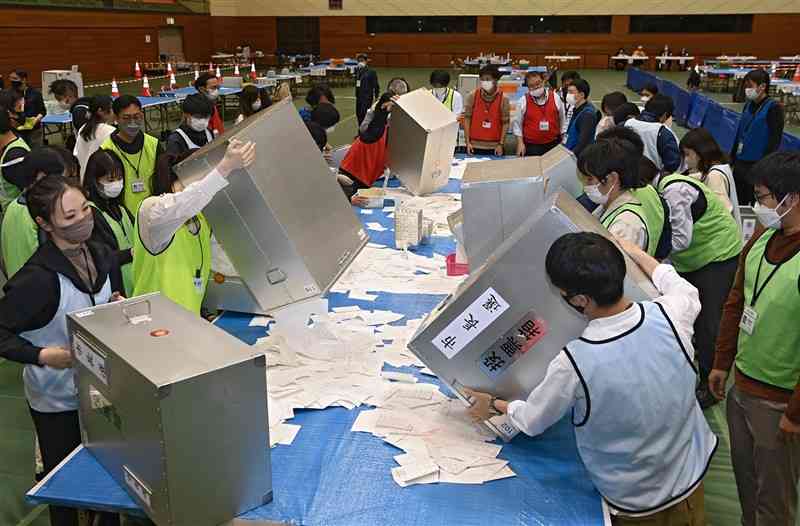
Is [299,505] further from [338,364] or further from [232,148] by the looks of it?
[232,148]

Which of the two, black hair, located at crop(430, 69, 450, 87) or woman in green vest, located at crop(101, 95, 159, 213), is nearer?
woman in green vest, located at crop(101, 95, 159, 213)

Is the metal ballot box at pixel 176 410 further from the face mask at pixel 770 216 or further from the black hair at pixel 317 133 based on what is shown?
the black hair at pixel 317 133

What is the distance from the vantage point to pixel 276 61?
76.1ft

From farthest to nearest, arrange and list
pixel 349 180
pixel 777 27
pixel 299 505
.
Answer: pixel 777 27, pixel 349 180, pixel 299 505

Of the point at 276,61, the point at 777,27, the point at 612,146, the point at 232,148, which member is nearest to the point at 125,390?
the point at 232,148

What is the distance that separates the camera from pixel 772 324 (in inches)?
82.3

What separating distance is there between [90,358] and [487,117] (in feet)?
17.8

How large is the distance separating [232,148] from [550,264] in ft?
3.67

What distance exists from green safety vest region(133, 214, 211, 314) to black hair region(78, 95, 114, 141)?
2.44 meters

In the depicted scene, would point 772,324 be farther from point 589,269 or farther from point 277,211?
point 277,211

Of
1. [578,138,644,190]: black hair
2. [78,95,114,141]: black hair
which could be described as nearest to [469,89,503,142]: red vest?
[78,95,114,141]: black hair

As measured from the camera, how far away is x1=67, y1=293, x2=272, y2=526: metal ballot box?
4.87 ft

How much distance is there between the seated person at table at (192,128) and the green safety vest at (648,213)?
8.49 feet

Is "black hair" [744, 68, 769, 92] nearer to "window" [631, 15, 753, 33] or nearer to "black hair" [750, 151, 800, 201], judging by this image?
"black hair" [750, 151, 800, 201]
